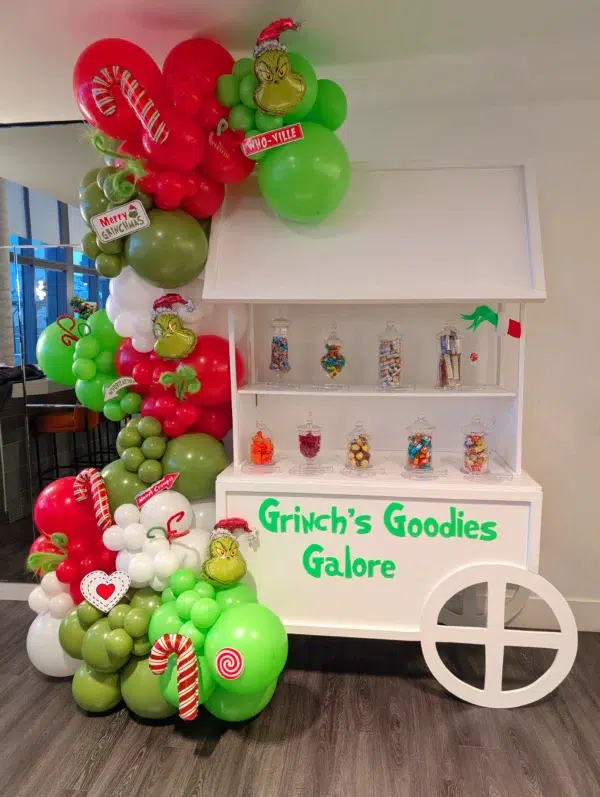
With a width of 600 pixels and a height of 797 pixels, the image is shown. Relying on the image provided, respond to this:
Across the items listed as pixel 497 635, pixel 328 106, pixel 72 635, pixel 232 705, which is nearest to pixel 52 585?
pixel 72 635

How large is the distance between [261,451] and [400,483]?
1.81ft

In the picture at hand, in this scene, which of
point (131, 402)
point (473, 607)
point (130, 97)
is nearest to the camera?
point (130, 97)

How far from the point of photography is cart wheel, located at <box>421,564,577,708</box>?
81.0 inches

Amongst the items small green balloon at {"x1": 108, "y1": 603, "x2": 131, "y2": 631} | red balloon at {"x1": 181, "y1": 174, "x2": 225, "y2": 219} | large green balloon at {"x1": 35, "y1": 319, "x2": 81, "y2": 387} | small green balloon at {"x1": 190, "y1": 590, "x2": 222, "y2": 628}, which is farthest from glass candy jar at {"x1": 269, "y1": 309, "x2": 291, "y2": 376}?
small green balloon at {"x1": 108, "y1": 603, "x2": 131, "y2": 631}

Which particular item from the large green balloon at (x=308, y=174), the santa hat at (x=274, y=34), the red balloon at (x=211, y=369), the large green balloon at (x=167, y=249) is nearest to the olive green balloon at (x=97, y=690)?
the red balloon at (x=211, y=369)

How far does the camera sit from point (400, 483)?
210 cm

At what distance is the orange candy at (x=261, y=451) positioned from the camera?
7.48 ft

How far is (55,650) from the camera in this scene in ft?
7.32

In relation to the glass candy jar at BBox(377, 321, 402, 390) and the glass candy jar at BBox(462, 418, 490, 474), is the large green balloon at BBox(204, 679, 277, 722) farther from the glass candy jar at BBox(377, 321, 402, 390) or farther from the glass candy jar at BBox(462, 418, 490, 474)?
the glass candy jar at BBox(377, 321, 402, 390)

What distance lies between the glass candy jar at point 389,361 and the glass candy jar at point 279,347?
383mm

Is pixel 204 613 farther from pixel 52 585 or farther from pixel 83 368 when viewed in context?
pixel 83 368

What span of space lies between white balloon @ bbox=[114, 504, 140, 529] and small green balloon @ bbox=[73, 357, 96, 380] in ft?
1.81

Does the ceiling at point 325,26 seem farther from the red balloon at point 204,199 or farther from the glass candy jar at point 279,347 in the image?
the glass candy jar at point 279,347

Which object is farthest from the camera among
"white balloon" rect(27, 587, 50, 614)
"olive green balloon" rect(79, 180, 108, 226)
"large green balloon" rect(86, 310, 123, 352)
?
"large green balloon" rect(86, 310, 123, 352)
